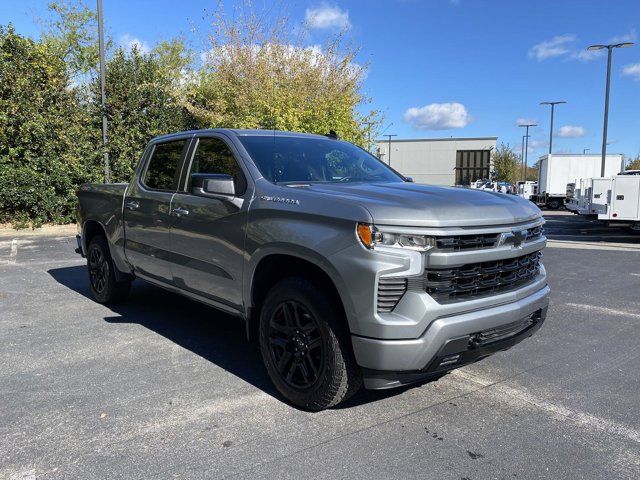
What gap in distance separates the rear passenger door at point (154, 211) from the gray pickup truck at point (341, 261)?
5cm

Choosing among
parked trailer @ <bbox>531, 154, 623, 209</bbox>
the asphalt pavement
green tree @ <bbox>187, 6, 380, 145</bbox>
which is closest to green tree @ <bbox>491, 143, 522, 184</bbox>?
parked trailer @ <bbox>531, 154, 623, 209</bbox>

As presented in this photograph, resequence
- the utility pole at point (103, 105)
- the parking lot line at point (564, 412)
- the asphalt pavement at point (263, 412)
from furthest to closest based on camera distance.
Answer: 1. the utility pole at point (103, 105)
2. the parking lot line at point (564, 412)
3. the asphalt pavement at point (263, 412)

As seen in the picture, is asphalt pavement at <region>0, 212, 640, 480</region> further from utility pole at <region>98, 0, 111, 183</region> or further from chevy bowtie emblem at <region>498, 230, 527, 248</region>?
utility pole at <region>98, 0, 111, 183</region>

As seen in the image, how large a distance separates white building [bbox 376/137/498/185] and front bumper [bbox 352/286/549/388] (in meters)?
72.0

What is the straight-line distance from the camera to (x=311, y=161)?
4332 millimetres

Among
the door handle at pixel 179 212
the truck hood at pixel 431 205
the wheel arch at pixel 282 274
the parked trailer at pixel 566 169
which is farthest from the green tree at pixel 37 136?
the parked trailer at pixel 566 169

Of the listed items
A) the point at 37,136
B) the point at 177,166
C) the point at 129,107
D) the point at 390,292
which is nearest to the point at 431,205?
the point at 390,292

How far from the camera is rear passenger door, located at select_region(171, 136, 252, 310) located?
3.87m

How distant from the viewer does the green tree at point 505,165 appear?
65.7m

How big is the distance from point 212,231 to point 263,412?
1447 mm

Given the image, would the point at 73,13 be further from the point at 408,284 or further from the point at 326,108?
the point at 408,284

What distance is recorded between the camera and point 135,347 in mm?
4773

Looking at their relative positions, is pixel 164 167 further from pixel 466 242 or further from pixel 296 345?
pixel 466 242

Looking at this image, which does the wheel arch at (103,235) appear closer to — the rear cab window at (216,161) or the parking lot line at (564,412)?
the rear cab window at (216,161)
